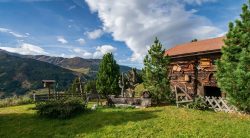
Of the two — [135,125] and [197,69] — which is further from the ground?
[197,69]

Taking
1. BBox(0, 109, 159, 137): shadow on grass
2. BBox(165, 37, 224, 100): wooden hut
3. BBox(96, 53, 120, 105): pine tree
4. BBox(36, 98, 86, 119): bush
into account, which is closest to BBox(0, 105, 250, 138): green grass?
BBox(0, 109, 159, 137): shadow on grass

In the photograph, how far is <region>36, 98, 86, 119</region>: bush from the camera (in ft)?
71.0

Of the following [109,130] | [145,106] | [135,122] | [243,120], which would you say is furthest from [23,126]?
[243,120]

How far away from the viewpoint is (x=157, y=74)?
27.8 m

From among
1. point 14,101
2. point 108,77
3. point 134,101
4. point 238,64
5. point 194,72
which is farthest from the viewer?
point 14,101

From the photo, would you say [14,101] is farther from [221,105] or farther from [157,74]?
[221,105]

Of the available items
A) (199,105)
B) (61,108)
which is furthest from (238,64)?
(61,108)

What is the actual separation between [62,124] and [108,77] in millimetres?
17580

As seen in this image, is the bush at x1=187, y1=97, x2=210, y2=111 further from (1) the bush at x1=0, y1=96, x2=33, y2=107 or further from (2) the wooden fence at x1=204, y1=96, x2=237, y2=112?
(1) the bush at x1=0, y1=96, x2=33, y2=107

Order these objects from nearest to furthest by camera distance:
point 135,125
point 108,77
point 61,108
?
1. point 135,125
2. point 61,108
3. point 108,77

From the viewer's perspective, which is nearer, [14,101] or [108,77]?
[108,77]

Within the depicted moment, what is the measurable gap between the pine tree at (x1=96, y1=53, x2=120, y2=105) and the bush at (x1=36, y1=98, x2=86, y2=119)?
504 inches

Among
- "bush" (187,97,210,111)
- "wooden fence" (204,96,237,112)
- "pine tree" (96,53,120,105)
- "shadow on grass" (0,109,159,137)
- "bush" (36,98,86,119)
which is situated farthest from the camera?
"pine tree" (96,53,120,105)

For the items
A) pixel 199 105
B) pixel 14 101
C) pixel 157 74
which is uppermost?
pixel 157 74
